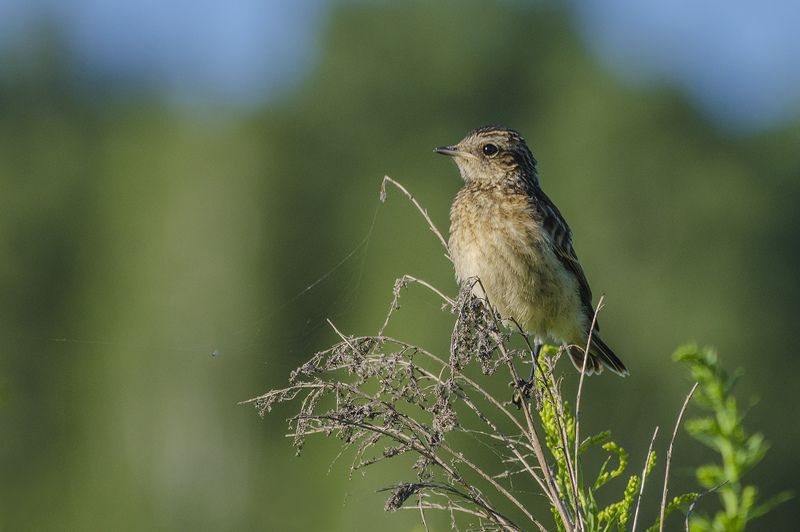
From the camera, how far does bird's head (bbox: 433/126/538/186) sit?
6.31 metres

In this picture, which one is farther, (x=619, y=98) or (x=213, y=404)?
(x=619, y=98)

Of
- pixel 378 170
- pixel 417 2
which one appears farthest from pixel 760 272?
pixel 417 2

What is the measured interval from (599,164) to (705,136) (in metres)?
5.92

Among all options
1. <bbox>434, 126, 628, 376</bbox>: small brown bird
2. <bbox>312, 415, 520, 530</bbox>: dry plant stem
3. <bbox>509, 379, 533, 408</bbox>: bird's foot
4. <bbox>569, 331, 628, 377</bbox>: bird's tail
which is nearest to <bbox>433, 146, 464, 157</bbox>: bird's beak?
<bbox>434, 126, 628, 376</bbox>: small brown bird

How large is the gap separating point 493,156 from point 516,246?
2.29 feet

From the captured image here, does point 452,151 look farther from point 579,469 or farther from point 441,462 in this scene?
point 441,462

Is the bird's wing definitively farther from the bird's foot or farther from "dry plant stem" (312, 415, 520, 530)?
"dry plant stem" (312, 415, 520, 530)

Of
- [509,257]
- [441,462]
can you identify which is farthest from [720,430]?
[509,257]

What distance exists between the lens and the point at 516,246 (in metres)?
5.81

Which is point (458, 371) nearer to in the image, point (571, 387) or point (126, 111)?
point (571, 387)

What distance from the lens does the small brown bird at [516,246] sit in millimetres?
5793

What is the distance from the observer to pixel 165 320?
99.1 ft

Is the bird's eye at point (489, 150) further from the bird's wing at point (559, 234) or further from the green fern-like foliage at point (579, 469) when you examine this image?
the green fern-like foliage at point (579, 469)

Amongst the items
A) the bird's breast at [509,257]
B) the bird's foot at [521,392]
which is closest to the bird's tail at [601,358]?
the bird's breast at [509,257]
